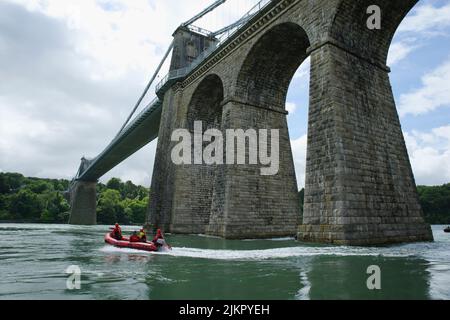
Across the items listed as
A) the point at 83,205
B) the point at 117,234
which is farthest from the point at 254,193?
the point at 83,205

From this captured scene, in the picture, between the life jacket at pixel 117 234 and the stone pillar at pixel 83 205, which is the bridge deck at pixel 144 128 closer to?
the stone pillar at pixel 83 205

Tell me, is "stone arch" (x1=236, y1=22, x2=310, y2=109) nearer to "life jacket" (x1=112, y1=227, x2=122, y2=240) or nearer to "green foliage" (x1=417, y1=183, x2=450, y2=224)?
"life jacket" (x1=112, y1=227, x2=122, y2=240)

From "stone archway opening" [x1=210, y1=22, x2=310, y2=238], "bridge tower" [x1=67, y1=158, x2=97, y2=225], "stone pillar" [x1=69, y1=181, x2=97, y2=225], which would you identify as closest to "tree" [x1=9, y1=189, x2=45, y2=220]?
"bridge tower" [x1=67, y1=158, x2=97, y2=225]

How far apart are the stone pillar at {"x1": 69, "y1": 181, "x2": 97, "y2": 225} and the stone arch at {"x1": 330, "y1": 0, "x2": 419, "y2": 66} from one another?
69910 mm

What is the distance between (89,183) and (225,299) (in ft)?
264

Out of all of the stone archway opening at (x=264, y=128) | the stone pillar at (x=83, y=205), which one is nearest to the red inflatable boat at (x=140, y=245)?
the stone archway opening at (x=264, y=128)

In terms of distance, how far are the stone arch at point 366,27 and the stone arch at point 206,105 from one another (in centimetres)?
1231

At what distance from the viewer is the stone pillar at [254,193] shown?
20.2m

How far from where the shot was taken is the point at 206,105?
28.7 meters

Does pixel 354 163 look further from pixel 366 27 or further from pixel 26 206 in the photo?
pixel 26 206

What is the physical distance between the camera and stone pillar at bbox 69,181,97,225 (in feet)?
237

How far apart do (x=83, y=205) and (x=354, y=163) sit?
7224 centimetres

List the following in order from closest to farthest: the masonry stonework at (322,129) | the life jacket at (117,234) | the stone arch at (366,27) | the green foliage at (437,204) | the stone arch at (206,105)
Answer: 1. the masonry stonework at (322,129)
2. the life jacket at (117,234)
3. the stone arch at (366,27)
4. the stone arch at (206,105)
5. the green foliage at (437,204)
